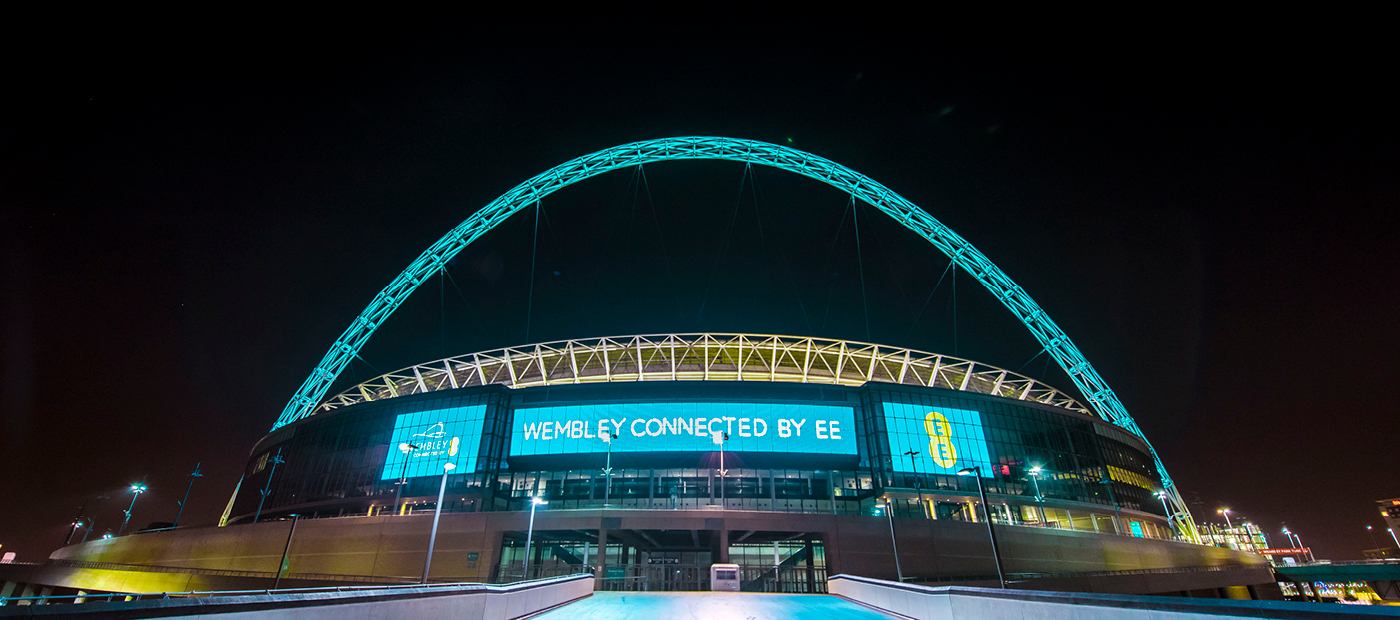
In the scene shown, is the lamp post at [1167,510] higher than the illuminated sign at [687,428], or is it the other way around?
the illuminated sign at [687,428]

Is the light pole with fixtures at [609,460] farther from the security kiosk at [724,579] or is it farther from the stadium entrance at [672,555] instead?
the security kiosk at [724,579]

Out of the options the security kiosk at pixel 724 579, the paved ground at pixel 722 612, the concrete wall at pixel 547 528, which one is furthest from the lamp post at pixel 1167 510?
the paved ground at pixel 722 612

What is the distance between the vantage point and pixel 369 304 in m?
72.1

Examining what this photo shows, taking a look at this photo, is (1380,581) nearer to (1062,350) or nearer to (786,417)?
(1062,350)

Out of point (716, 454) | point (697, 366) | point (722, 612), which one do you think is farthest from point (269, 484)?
point (722, 612)

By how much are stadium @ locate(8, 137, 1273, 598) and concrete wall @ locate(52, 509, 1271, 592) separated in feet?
0.56

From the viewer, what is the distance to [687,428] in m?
53.0

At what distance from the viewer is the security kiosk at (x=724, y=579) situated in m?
31.7

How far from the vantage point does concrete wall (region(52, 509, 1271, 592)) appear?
132ft

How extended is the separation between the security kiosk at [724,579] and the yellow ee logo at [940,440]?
103 feet

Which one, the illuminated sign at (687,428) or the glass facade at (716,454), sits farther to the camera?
the glass facade at (716,454)

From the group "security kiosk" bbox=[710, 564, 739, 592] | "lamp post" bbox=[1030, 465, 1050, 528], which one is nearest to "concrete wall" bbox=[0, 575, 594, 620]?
"security kiosk" bbox=[710, 564, 739, 592]

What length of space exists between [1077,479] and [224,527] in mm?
86187

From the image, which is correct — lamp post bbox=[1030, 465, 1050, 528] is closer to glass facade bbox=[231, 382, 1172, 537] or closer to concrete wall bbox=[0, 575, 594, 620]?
glass facade bbox=[231, 382, 1172, 537]
